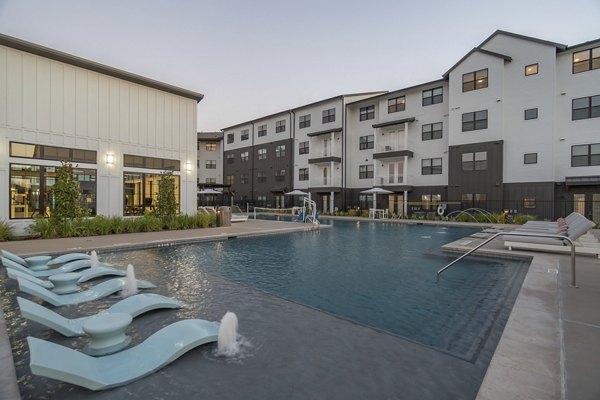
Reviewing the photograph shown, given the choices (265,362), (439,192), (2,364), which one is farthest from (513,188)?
(2,364)

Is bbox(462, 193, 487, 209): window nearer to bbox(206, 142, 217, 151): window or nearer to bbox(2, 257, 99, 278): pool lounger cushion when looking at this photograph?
bbox(2, 257, 99, 278): pool lounger cushion

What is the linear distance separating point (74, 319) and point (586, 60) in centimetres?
2936

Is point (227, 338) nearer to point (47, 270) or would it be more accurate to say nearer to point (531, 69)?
point (47, 270)

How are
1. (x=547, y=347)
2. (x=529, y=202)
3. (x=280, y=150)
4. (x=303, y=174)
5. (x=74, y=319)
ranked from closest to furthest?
(x=547, y=347)
(x=74, y=319)
(x=529, y=202)
(x=303, y=174)
(x=280, y=150)

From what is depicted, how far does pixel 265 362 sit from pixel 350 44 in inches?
1006

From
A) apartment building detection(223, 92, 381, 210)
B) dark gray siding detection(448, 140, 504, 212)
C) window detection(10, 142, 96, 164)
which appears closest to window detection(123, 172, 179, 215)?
window detection(10, 142, 96, 164)

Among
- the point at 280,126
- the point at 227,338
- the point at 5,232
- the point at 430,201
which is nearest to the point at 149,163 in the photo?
the point at 5,232

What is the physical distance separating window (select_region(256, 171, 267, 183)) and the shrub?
30.0 m

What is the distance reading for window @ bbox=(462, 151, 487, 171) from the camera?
75.5 feet

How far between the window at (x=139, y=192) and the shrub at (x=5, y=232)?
454cm

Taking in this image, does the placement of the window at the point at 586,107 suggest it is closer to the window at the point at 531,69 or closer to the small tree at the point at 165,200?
the window at the point at 531,69

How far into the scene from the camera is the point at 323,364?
324 cm

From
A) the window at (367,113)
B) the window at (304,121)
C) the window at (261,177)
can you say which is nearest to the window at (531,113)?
the window at (367,113)

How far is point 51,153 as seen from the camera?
43.7ft
